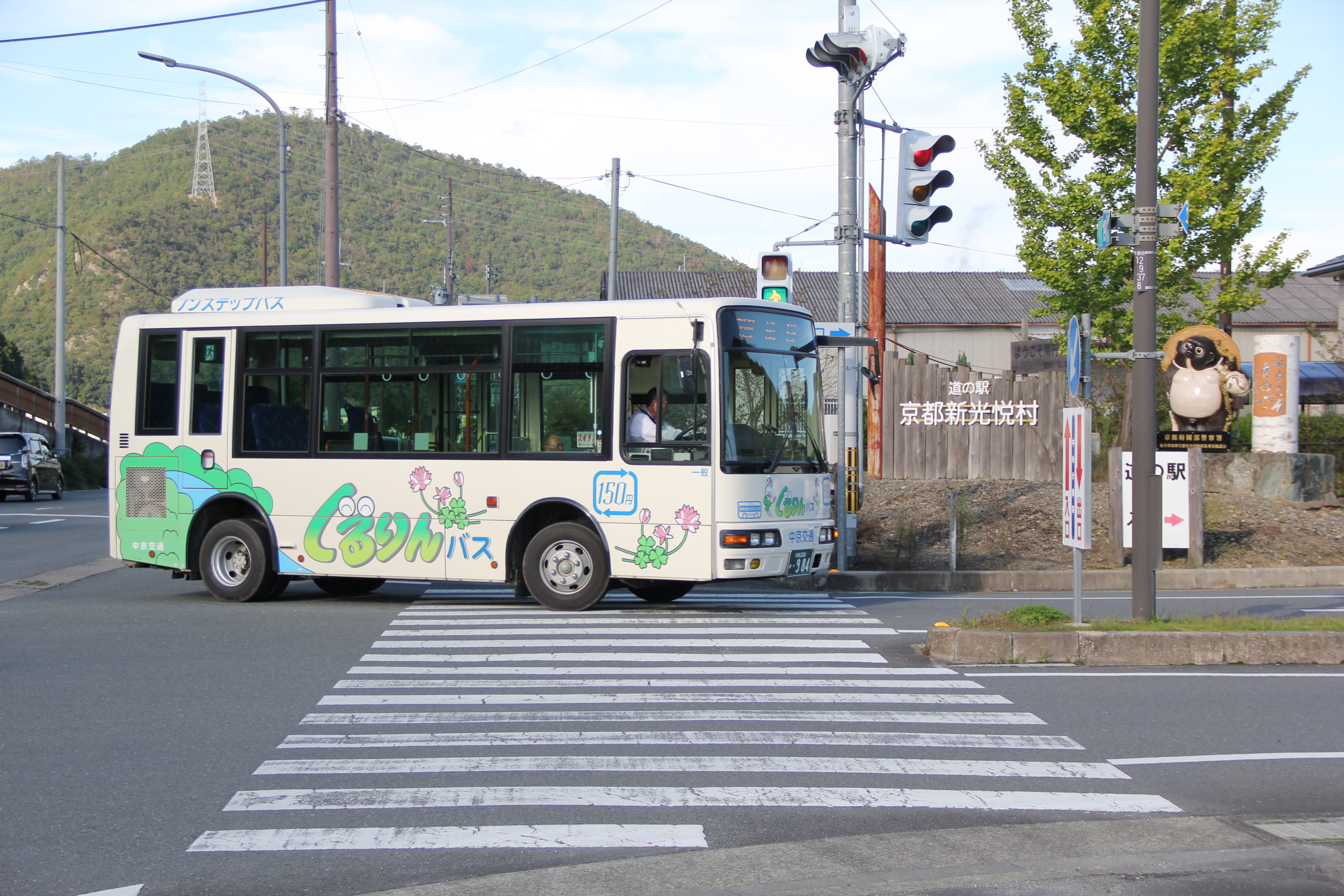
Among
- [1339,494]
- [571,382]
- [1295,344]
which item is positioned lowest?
[1339,494]

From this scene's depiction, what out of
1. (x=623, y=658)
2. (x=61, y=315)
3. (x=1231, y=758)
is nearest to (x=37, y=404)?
(x=61, y=315)

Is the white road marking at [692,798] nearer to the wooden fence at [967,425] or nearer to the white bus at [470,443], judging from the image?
the white bus at [470,443]

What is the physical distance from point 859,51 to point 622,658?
833 cm

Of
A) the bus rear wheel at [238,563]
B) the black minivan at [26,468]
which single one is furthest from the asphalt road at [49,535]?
the bus rear wheel at [238,563]

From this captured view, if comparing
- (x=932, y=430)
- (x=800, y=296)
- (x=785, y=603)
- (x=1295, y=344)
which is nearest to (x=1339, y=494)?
(x=1295, y=344)

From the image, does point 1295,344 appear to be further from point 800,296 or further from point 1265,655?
point 800,296

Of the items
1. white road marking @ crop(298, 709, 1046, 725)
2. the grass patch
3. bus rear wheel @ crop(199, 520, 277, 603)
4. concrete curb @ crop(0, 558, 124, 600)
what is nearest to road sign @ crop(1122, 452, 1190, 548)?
the grass patch

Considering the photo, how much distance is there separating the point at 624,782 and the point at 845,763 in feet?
4.08

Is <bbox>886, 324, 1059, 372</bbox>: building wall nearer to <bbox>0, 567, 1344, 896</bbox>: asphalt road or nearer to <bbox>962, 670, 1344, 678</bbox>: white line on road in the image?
<bbox>0, 567, 1344, 896</bbox>: asphalt road

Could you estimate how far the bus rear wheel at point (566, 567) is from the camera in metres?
11.7

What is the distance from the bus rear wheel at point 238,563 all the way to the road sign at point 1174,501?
36.2ft

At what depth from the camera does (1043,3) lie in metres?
21.8

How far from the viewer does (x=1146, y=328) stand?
9.91m

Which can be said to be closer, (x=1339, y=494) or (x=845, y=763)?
(x=845, y=763)
